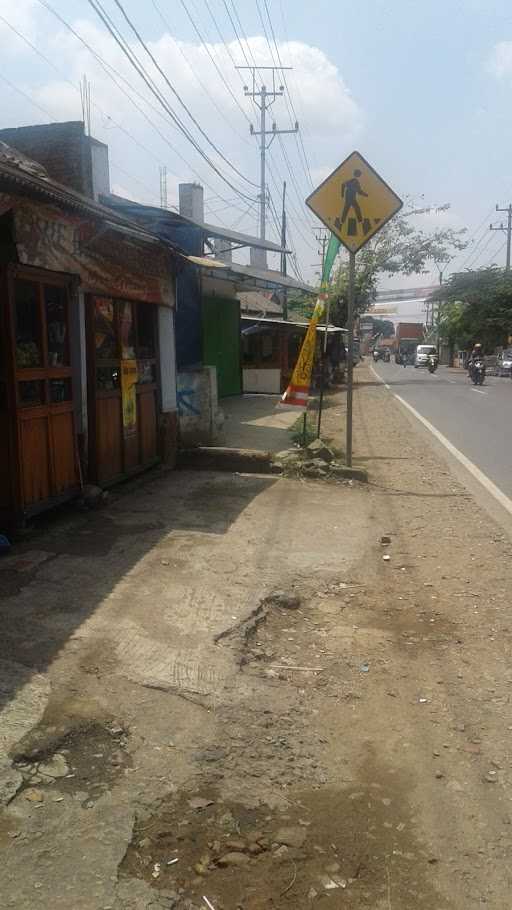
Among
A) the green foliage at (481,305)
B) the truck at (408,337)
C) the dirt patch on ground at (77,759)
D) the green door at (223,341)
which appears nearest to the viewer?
the dirt patch on ground at (77,759)

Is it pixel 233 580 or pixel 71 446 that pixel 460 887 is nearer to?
pixel 233 580

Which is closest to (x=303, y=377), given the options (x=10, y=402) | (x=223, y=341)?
(x=10, y=402)

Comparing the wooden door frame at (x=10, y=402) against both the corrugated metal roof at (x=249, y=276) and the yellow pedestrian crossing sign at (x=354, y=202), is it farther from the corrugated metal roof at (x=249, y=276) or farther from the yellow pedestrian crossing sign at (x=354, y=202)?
the corrugated metal roof at (x=249, y=276)

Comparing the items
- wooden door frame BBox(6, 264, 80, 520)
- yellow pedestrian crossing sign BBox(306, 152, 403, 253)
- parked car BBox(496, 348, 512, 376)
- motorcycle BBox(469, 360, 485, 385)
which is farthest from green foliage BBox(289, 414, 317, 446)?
parked car BBox(496, 348, 512, 376)

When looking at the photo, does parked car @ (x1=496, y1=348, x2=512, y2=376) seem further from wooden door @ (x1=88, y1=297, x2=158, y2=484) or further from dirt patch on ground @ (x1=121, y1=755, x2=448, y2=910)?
dirt patch on ground @ (x1=121, y1=755, x2=448, y2=910)

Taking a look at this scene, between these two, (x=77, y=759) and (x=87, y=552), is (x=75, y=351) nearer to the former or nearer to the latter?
(x=87, y=552)

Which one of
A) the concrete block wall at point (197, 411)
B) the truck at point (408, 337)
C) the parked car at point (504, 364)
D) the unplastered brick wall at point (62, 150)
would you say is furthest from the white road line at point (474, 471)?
the truck at point (408, 337)

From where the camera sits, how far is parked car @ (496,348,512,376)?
37281mm

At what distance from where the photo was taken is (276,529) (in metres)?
6.21

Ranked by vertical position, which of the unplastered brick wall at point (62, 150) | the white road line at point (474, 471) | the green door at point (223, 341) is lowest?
the white road line at point (474, 471)

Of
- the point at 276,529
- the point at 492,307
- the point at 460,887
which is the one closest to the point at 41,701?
the point at 460,887

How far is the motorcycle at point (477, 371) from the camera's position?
2948cm

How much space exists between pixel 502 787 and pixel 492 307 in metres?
47.7

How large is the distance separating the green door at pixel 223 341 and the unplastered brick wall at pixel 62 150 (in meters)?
5.03
